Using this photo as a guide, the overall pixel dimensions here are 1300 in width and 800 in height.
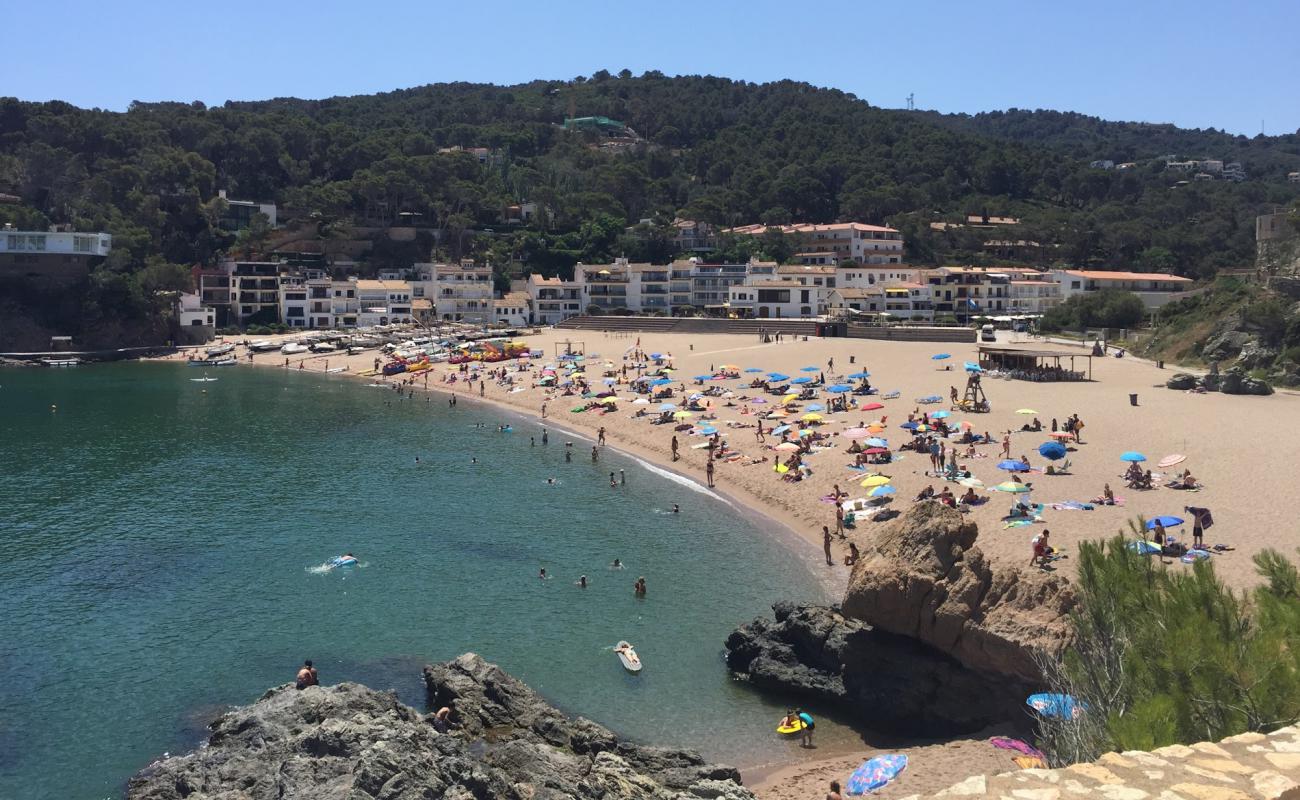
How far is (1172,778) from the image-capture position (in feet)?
20.0

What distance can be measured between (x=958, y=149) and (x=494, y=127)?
70829 mm

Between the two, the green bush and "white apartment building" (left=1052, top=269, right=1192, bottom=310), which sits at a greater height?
"white apartment building" (left=1052, top=269, right=1192, bottom=310)

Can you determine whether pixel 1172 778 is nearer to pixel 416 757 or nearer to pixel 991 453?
pixel 416 757

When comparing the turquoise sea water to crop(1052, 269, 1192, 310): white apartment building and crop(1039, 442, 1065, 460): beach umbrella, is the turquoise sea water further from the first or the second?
crop(1052, 269, 1192, 310): white apartment building

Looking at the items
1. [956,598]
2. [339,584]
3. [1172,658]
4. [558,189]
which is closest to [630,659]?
[956,598]

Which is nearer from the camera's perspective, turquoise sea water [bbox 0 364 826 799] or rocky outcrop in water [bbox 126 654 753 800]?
rocky outcrop in water [bbox 126 654 753 800]

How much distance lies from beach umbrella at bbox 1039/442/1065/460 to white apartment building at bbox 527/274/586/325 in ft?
206

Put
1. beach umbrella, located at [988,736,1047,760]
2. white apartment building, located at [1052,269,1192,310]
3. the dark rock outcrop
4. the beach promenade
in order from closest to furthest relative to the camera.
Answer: beach umbrella, located at [988,736,1047,760] → the dark rock outcrop → the beach promenade → white apartment building, located at [1052,269,1192,310]

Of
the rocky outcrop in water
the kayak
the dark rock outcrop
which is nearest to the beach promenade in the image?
the dark rock outcrop

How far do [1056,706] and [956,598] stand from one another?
5.04 m

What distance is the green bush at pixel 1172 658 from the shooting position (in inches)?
315

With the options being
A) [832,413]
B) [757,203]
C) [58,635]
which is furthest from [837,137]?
[58,635]

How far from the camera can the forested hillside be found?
312 feet

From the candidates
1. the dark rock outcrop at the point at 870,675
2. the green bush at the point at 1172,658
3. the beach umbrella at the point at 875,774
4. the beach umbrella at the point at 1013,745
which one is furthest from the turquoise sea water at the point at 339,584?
the green bush at the point at 1172,658
